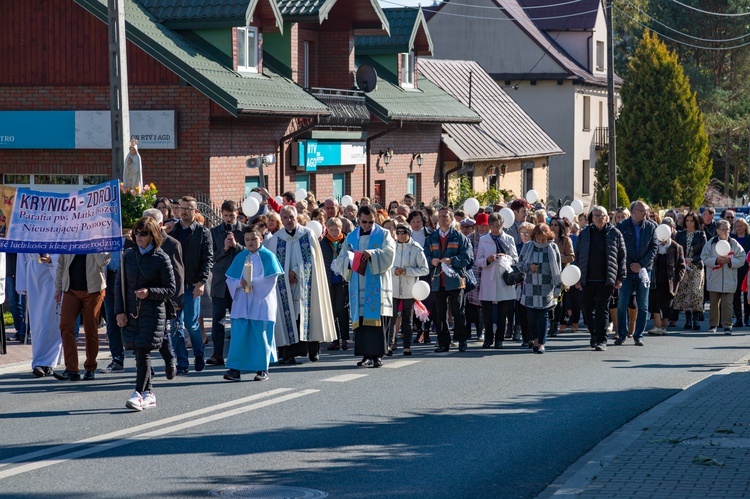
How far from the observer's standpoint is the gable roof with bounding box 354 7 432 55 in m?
35.3

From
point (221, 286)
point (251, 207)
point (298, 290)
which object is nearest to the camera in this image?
point (221, 286)

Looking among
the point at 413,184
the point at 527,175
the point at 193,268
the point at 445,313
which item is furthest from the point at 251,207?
the point at 527,175

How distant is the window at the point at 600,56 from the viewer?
60181 millimetres

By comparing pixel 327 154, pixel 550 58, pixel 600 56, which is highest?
pixel 600 56

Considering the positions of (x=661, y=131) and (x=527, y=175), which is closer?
(x=527, y=175)

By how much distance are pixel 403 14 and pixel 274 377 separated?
77.6ft

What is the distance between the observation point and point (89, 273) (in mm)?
13078

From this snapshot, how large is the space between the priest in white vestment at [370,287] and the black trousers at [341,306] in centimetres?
173

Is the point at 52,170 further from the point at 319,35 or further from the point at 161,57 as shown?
the point at 319,35

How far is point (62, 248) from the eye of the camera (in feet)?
42.0

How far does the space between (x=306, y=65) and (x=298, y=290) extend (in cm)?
1812

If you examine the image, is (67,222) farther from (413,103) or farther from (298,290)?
(413,103)

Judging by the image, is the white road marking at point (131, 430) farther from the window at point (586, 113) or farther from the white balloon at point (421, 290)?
the window at point (586, 113)

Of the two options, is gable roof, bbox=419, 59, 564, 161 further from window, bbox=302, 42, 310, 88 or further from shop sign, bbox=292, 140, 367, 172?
window, bbox=302, 42, 310, 88
